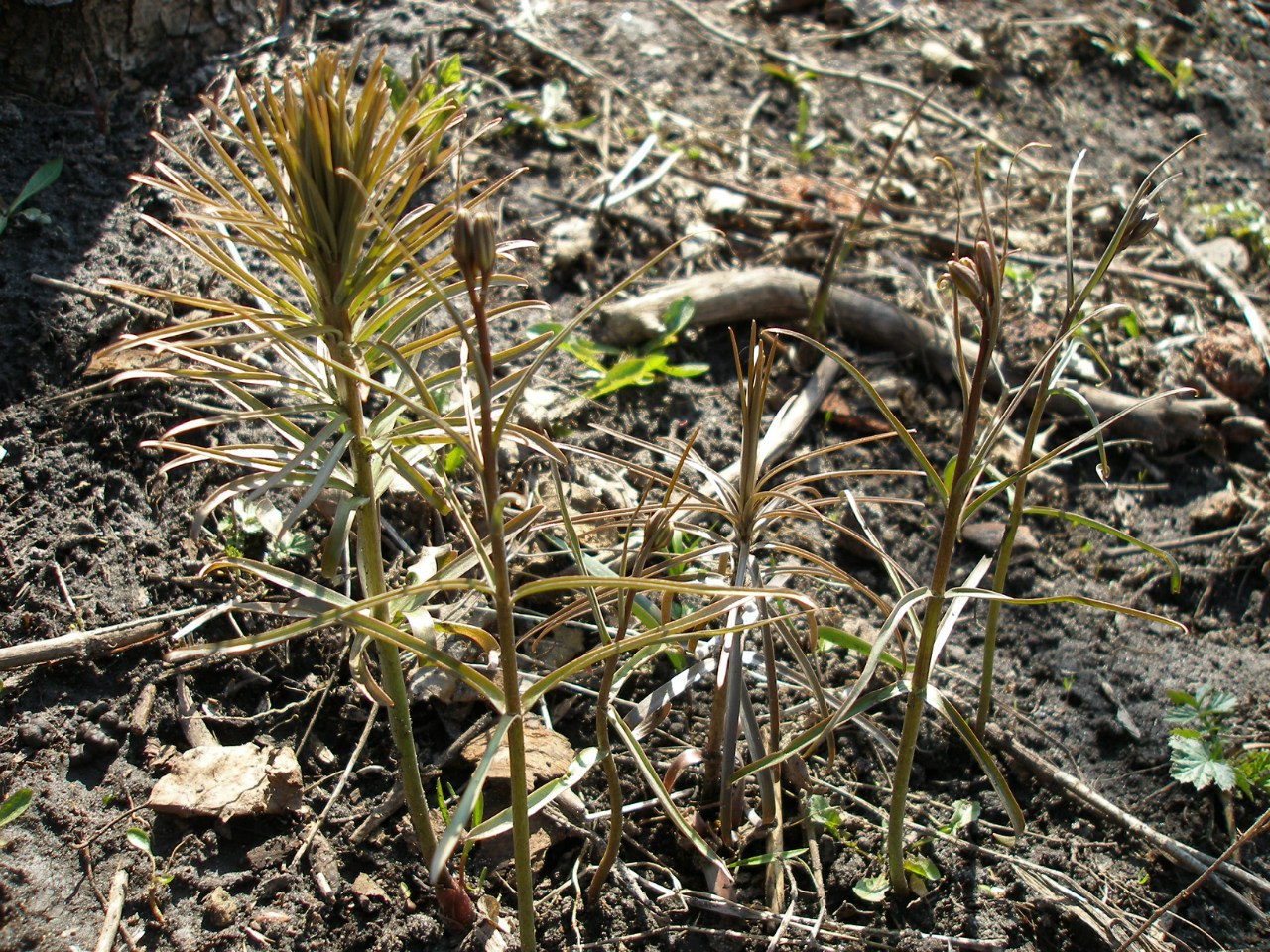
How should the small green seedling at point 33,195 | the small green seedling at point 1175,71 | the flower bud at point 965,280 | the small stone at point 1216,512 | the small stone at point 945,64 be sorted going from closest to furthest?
the flower bud at point 965,280
the small green seedling at point 33,195
the small stone at point 1216,512
the small stone at point 945,64
the small green seedling at point 1175,71

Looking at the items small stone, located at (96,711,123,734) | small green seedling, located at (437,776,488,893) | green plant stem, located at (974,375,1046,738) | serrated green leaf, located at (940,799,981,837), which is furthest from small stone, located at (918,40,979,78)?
small stone, located at (96,711,123,734)

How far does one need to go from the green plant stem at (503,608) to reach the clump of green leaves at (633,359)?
1420mm

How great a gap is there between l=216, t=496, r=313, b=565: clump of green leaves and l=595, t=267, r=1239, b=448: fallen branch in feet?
4.06

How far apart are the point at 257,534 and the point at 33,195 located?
45.8 inches

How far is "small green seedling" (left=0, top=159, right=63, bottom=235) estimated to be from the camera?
101 inches

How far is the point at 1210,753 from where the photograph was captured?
2.33 meters

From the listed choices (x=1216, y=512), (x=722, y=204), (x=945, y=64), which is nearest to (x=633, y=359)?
(x=722, y=204)

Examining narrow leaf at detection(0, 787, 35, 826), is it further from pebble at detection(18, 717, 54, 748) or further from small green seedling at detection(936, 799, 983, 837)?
small green seedling at detection(936, 799, 983, 837)

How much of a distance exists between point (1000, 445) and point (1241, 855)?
134 cm

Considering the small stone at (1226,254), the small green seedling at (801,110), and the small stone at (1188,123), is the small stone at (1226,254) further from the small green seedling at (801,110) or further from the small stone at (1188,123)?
the small green seedling at (801,110)

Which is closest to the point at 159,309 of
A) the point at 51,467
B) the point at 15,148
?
the point at 51,467

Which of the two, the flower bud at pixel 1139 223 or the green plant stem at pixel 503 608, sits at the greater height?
the flower bud at pixel 1139 223

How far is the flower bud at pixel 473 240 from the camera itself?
1.22 metres

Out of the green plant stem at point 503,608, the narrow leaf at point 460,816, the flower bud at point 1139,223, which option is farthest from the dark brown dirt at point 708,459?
the flower bud at point 1139,223
